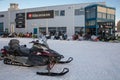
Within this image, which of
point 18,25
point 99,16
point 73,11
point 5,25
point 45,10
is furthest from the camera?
point 5,25

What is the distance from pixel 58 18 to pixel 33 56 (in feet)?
115

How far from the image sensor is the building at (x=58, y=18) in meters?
32.9

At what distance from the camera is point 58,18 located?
40.9 m

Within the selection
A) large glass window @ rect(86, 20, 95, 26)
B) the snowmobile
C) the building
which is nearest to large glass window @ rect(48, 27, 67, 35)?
the building

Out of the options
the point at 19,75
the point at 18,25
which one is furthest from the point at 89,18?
the point at 19,75

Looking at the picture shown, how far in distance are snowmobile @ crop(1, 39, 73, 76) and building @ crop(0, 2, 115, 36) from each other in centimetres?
2469

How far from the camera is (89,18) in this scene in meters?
33.9

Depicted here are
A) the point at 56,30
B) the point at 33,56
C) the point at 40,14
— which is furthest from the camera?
the point at 40,14

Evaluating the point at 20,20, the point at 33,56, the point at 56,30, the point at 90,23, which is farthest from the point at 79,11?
the point at 33,56

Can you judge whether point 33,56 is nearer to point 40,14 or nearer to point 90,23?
point 90,23

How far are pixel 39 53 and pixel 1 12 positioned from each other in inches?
1952

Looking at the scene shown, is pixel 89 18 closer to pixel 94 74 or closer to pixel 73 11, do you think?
pixel 73 11

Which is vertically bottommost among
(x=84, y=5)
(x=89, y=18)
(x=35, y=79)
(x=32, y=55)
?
(x=35, y=79)

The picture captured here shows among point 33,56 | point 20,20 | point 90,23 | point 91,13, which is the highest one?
point 91,13
